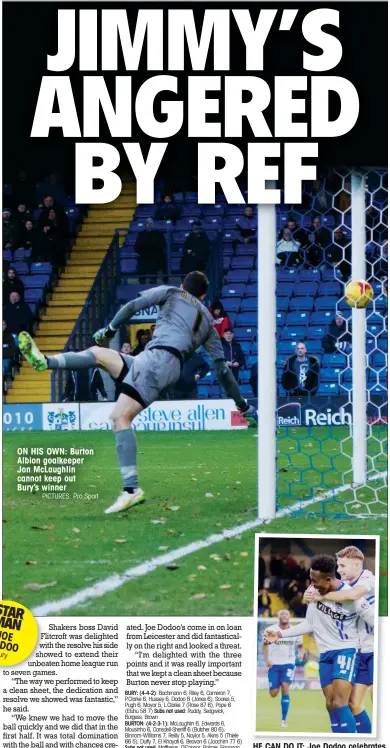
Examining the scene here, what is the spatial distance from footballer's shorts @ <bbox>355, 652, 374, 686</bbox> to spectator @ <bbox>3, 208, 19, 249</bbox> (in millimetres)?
13373

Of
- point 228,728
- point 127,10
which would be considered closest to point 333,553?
point 228,728

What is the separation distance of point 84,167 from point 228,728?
339cm

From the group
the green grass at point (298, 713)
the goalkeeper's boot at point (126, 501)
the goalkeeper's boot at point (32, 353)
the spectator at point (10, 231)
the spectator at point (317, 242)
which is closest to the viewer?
the green grass at point (298, 713)

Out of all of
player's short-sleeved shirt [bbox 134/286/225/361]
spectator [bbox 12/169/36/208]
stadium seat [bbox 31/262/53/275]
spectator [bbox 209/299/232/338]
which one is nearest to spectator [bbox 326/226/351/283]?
spectator [bbox 209/299/232/338]

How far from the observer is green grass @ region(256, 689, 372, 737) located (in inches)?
216

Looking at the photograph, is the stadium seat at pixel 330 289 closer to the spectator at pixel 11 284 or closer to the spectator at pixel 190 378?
the spectator at pixel 190 378

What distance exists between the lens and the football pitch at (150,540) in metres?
6.26

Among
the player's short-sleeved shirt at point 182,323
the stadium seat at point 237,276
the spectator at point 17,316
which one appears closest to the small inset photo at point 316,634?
the player's short-sleeved shirt at point 182,323

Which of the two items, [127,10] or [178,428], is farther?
[178,428]

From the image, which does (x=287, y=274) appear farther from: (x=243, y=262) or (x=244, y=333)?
(x=244, y=333)

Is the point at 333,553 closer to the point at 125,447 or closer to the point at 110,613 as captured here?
the point at 110,613

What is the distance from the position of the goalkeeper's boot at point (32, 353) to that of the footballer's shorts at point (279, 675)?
10.5ft

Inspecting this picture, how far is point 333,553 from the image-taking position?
5852mm

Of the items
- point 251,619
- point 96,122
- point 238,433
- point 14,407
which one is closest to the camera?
point 251,619
